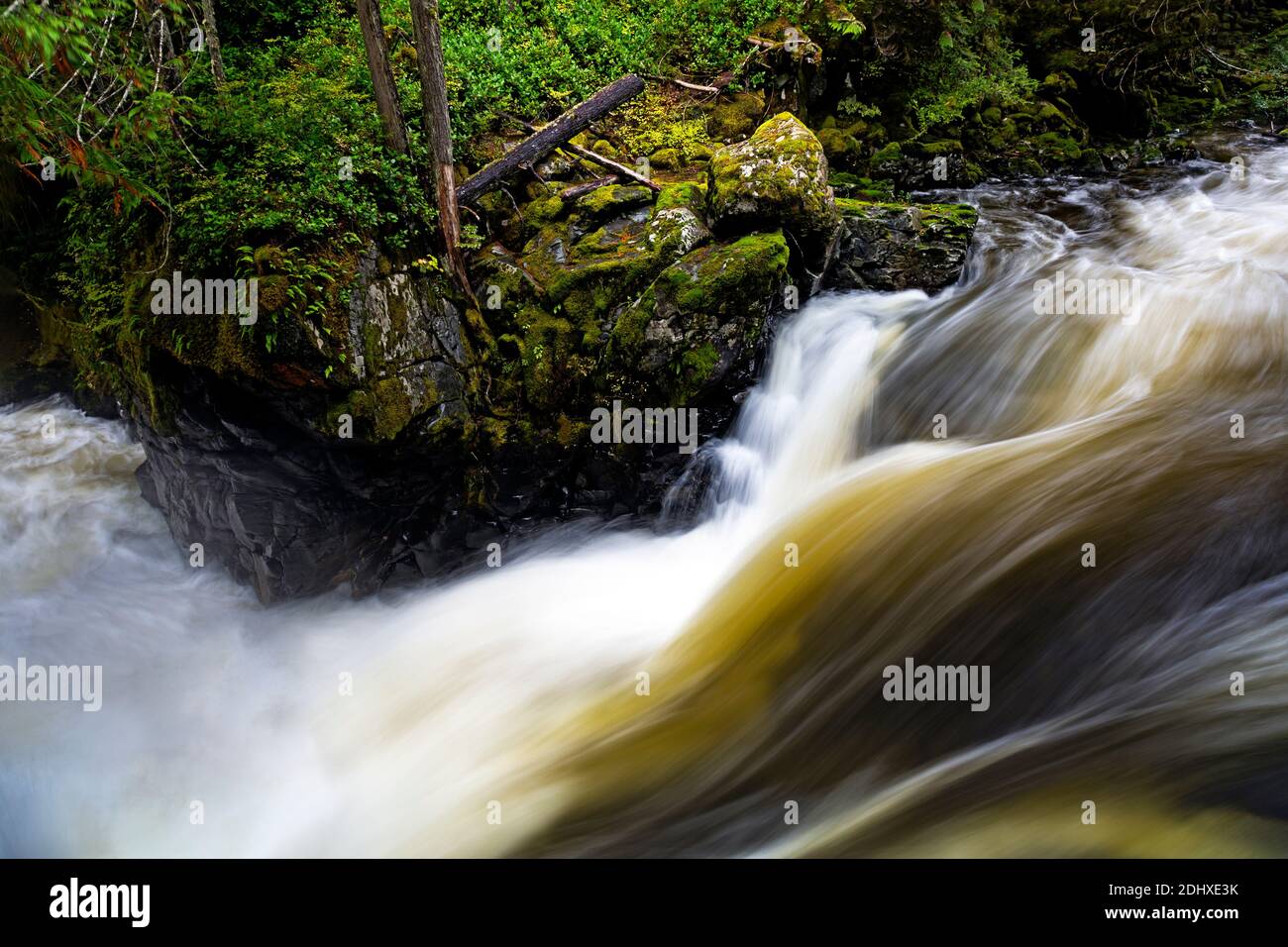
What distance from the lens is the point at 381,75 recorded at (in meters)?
6.33

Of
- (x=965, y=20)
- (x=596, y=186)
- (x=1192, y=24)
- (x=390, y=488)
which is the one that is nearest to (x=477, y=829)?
(x=390, y=488)

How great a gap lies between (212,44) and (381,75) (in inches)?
76.0

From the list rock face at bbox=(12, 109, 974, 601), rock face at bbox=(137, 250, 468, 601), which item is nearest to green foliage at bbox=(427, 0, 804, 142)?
rock face at bbox=(12, 109, 974, 601)

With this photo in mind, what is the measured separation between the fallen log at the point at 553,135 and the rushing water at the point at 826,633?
3028mm

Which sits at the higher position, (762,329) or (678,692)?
(762,329)

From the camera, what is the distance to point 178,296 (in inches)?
220

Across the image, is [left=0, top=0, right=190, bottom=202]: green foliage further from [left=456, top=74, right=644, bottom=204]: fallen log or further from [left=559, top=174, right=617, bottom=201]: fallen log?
[left=559, top=174, right=617, bottom=201]: fallen log

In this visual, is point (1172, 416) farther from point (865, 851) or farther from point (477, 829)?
point (477, 829)

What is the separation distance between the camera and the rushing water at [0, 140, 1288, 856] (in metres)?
4.06

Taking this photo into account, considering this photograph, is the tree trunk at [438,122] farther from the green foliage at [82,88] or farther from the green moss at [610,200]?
the green foliage at [82,88]

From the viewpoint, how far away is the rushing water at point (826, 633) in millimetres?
4059

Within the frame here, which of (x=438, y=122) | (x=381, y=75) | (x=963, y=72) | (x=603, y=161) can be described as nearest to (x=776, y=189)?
(x=603, y=161)
